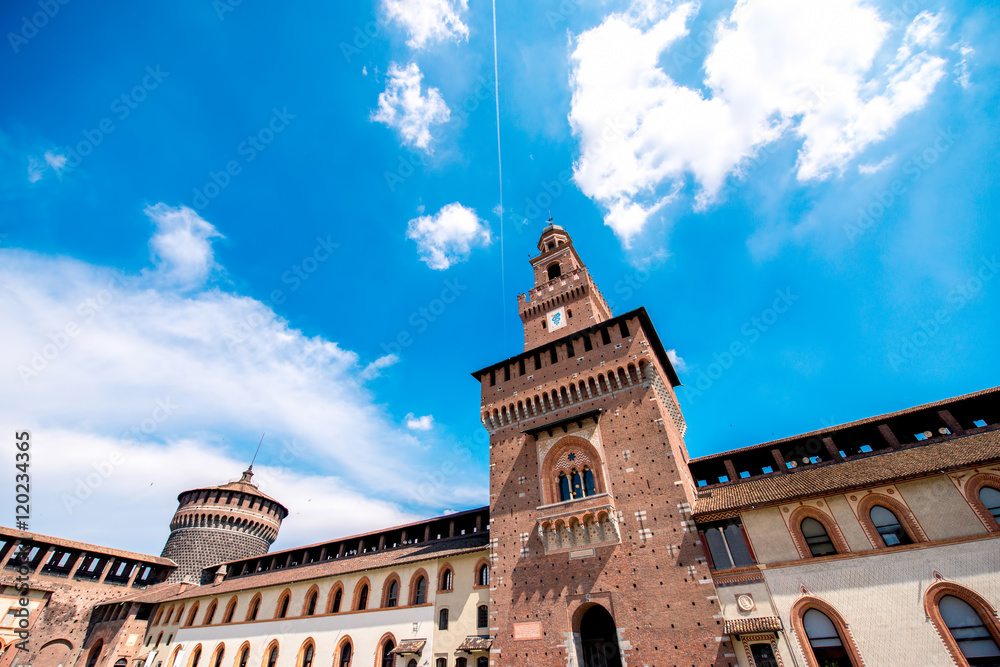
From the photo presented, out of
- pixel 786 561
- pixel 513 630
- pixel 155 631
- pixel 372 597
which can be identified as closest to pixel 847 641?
pixel 786 561

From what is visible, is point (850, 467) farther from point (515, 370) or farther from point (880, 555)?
point (515, 370)

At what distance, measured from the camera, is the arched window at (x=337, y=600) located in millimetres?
29584

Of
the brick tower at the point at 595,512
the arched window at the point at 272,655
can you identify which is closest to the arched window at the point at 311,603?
the arched window at the point at 272,655

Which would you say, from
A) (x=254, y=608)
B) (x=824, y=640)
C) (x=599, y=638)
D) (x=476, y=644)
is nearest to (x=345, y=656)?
(x=476, y=644)

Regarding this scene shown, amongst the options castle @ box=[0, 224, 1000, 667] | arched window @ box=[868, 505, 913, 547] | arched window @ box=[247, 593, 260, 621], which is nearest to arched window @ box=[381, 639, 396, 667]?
castle @ box=[0, 224, 1000, 667]

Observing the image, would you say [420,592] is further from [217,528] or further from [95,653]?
[217,528]

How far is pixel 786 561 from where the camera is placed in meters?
17.8

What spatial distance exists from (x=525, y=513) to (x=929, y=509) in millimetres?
17044

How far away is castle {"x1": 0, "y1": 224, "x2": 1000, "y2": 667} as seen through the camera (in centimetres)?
1611

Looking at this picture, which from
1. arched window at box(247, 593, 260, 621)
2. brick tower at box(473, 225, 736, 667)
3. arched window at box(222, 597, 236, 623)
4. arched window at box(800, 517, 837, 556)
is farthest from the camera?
arched window at box(222, 597, 236, 623)

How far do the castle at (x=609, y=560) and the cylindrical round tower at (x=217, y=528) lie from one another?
7.43 metres

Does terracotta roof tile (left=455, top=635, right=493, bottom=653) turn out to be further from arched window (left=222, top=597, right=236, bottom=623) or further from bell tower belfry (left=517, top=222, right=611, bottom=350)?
arched window (left=222, top=597, right=236, bottom=623)

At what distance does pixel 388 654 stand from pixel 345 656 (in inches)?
146

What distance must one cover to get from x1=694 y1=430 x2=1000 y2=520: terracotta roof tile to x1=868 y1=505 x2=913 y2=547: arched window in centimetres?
115
